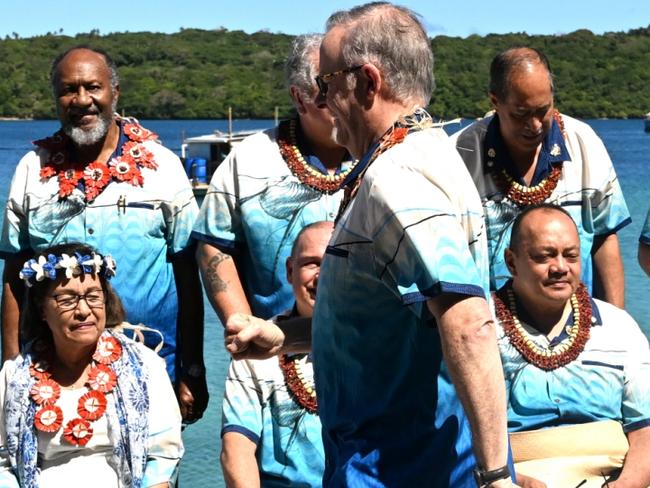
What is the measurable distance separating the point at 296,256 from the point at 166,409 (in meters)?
0.79

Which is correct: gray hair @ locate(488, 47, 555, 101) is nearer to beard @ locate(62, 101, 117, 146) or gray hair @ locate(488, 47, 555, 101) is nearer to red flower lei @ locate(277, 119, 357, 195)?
red flower lei @ locate(277, 119, 357, 195)

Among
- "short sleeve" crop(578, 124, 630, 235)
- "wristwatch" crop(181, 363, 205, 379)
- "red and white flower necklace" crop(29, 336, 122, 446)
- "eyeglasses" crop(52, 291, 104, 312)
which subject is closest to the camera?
"red and white flower necklace" crop(29, 336, 122, 446)

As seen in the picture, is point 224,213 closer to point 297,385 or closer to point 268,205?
point 268,205

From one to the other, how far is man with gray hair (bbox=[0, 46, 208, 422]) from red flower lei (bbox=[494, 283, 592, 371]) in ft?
4.04

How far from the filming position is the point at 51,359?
4586 mm

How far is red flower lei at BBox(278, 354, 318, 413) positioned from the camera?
4.31m

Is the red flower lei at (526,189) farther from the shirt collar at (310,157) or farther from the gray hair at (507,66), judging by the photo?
the shirt collar at (310,157)

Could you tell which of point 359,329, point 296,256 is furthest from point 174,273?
point 359,329

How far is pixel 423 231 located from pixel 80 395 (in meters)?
2.25

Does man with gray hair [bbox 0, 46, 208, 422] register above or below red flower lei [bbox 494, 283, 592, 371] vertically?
above

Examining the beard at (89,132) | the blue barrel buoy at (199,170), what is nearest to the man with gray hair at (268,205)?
the beard at (89,132)

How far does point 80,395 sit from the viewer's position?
177 inches

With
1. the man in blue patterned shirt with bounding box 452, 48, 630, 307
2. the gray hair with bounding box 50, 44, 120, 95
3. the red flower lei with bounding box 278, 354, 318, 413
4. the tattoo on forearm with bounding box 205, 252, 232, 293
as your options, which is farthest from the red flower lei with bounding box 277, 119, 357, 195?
the gray hair with bounding box 50, 44, 120, 95

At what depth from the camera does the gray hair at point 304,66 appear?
4445 mm
